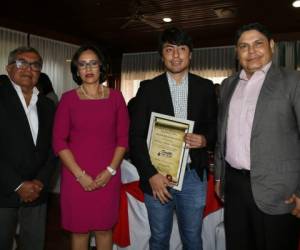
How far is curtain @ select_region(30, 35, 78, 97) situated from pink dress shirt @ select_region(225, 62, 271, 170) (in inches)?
259

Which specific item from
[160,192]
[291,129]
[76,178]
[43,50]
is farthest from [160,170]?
[43,50]

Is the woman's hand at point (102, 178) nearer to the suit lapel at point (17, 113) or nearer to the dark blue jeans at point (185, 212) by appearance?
the dark blue jeans at point (185, 212)

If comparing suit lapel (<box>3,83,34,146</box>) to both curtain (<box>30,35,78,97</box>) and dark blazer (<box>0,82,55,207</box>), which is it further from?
curtain (<box>30,35,78,97</box>)

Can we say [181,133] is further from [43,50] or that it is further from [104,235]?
[43,50]

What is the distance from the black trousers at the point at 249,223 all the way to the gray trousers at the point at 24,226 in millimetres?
1142

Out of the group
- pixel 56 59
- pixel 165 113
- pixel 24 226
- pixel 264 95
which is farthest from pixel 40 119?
pixel 56 59

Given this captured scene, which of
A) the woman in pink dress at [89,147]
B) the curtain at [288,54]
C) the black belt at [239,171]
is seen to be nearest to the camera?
the black belt at [239,171]

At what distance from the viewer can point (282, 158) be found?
1592 mm

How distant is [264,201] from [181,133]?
21.9 inches

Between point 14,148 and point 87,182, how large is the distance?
46 cm

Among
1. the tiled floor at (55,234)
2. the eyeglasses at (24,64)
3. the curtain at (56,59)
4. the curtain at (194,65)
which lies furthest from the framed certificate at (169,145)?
the curtain at (56,59)

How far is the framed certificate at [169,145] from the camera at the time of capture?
1.84 meters

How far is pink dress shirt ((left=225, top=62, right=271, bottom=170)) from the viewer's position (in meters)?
1.68

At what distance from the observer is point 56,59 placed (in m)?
8.00
